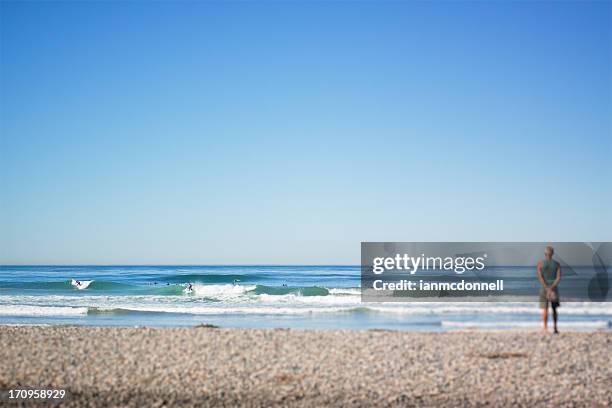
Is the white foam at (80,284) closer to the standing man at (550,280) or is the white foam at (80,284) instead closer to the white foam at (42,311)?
the white foam at (42,311)

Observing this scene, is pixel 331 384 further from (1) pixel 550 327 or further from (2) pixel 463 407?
(1) pixel 550 327

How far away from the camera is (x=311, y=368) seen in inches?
399

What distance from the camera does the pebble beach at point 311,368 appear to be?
29.3 feet

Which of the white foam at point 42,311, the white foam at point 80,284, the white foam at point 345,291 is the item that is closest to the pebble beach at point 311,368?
the white foam at point 42,311

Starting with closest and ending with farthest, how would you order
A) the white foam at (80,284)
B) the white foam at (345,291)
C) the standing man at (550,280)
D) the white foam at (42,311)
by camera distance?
1. the standing man at (550,280)
2. the white foam at (42,311)
3. the white foam at (345,291)
4. the white foam at (80,284)

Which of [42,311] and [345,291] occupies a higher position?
[42,311]

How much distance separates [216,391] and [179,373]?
1.07m

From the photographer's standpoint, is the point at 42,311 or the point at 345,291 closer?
the point at 42,311

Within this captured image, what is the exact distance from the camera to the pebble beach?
29.3 feet

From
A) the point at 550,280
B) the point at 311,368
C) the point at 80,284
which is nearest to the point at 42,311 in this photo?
the point at 311,368

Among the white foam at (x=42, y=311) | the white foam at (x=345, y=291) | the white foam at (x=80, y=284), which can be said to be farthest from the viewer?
the white foam at (x=80, y=284)

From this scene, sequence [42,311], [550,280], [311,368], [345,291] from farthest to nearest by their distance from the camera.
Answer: [345,291]
[42,311]
[550,280]
[311,368]

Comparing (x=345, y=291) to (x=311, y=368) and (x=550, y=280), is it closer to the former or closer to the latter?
(x=550, y=280)

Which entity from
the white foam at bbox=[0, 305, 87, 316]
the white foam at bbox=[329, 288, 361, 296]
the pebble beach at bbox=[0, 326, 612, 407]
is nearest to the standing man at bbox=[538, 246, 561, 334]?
the pebble beach at bbox=[0, 326, 612, 407]
